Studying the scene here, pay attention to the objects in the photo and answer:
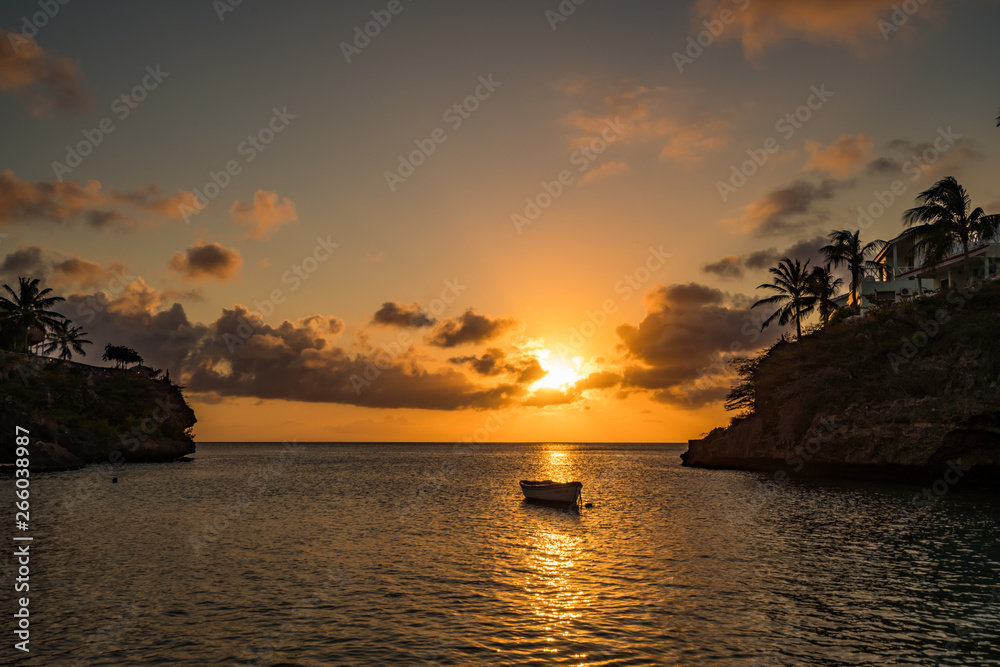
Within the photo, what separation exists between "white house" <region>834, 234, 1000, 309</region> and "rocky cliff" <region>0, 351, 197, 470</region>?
9934 cm

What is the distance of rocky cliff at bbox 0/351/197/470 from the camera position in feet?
255

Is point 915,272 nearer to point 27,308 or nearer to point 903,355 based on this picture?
point 903,355

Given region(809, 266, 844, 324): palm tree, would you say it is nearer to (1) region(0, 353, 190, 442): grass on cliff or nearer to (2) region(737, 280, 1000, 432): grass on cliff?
(2) region(737, 280, 1000, 432): grass on cliff

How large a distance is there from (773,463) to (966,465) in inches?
1022

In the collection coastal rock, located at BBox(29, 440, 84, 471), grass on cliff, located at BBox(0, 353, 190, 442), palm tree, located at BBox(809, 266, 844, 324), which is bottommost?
coastal rock, located at BBox(29, 440, 84, 471)

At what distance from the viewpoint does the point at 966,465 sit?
163ft

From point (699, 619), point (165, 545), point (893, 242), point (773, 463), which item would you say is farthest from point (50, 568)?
point (893, 242)

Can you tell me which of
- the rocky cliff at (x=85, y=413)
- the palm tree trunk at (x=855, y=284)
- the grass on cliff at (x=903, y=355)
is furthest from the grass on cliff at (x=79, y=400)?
the palm tree trunk at (x=855, y=284)

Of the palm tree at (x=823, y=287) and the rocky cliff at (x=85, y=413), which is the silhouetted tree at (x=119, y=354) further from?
the palm tree at (x=823, y=287)

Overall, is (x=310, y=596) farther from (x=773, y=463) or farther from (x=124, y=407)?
(x=124, y=407)

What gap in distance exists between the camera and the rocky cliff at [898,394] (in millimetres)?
48969

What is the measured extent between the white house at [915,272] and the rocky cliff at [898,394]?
607 centimetres

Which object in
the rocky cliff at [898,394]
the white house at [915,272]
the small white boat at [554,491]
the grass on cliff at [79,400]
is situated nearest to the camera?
the small white boat at [554,491]

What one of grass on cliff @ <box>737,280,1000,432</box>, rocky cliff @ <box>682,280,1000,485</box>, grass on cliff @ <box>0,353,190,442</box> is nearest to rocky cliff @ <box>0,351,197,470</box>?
grass on cliff @ <box>0,353,190,442</box>
